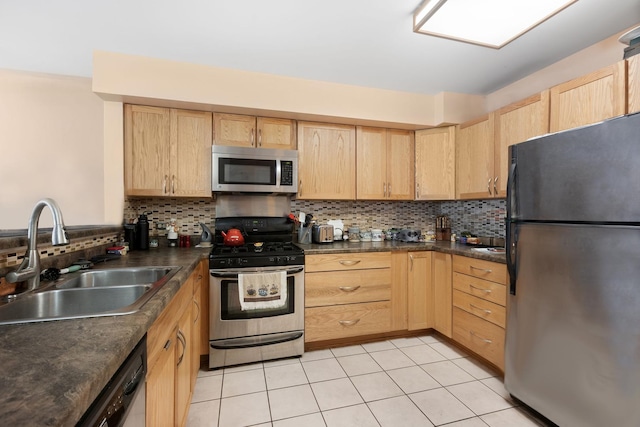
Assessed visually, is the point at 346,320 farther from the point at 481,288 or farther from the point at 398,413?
the point at 481,288

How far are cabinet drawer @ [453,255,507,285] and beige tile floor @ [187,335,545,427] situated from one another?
72 cm

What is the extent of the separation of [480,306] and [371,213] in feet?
4.65

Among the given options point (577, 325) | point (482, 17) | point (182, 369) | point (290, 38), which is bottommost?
point (182, 369)

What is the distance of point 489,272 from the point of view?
2051 millimetres

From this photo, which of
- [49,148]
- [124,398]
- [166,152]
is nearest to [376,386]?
[124,398]

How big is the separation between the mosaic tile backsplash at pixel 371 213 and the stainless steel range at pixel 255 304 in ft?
1.86

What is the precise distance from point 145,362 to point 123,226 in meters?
1.84

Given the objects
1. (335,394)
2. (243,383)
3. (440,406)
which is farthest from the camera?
(243,383)

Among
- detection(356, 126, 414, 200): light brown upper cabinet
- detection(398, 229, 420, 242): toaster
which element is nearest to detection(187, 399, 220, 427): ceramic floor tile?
detection(356, 126, 414, 200): light brown upper cabinet

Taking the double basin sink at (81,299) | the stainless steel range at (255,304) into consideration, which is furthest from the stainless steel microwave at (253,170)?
the double basin sink at (81,299)

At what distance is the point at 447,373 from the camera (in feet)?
6.78

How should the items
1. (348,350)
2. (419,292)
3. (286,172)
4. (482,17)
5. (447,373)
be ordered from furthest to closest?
(419,292) → (286,172) → (348,350) → (447,373) → (482,17)

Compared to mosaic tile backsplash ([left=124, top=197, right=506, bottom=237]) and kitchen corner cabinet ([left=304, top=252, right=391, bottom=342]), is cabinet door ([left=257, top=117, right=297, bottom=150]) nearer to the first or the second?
mosaic tile backsplash ([left=124, top=197, right=506, bottom=237])

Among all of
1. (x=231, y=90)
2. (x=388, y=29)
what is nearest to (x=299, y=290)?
(x=231, y=90)
